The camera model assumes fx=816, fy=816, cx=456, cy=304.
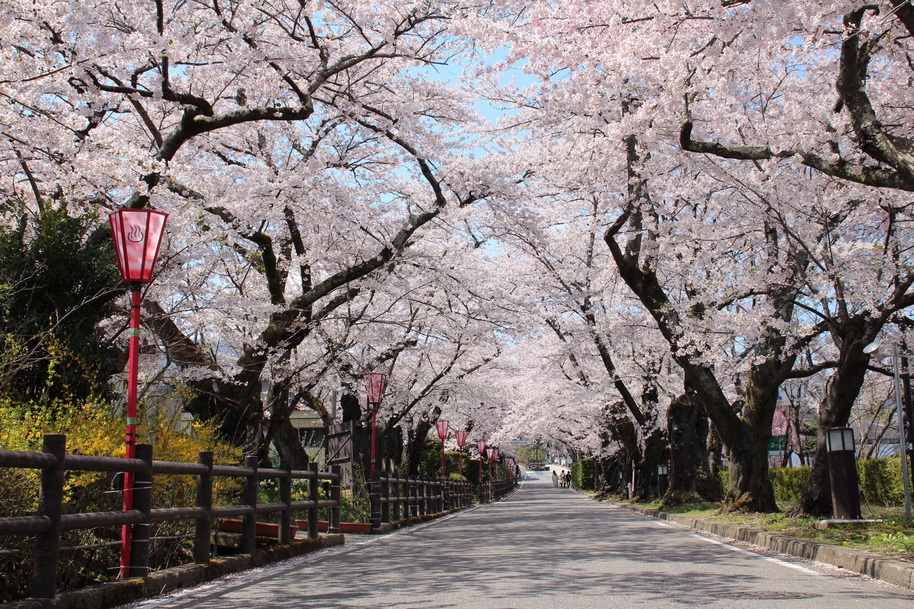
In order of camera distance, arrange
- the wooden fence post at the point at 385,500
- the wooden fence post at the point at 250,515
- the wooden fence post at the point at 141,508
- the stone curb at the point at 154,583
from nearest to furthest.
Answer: the stone curb at the point at 154,583, the wooden fence post at the point at 141,508, the wooden fence post at the point at 250,515, the wooden fence post at the point at 385,500

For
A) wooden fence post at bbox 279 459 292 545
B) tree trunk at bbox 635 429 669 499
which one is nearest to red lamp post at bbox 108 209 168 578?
wooden fence post at bbox 279 459 292 545

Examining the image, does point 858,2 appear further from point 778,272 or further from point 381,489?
point 381,489

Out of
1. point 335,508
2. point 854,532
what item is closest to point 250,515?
point 335,508

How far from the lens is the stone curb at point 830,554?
22.6ft

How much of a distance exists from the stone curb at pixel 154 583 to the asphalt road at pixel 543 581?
0.46ft

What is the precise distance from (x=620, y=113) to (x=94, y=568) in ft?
39.2

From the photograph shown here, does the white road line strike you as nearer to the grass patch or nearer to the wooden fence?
the grass patch

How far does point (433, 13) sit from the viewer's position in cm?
1148

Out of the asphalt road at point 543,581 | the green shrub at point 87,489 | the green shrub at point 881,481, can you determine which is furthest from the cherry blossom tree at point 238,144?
the green shrub at point 881,481

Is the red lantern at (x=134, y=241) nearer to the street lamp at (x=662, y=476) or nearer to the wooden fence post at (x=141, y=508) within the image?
the wooden fence post at (x=141, y=508)

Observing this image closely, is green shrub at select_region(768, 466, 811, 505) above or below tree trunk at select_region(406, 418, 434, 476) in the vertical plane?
below

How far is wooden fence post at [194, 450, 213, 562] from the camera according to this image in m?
7.63

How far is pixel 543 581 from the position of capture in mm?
7129

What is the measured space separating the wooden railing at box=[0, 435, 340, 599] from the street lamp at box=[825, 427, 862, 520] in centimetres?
740
